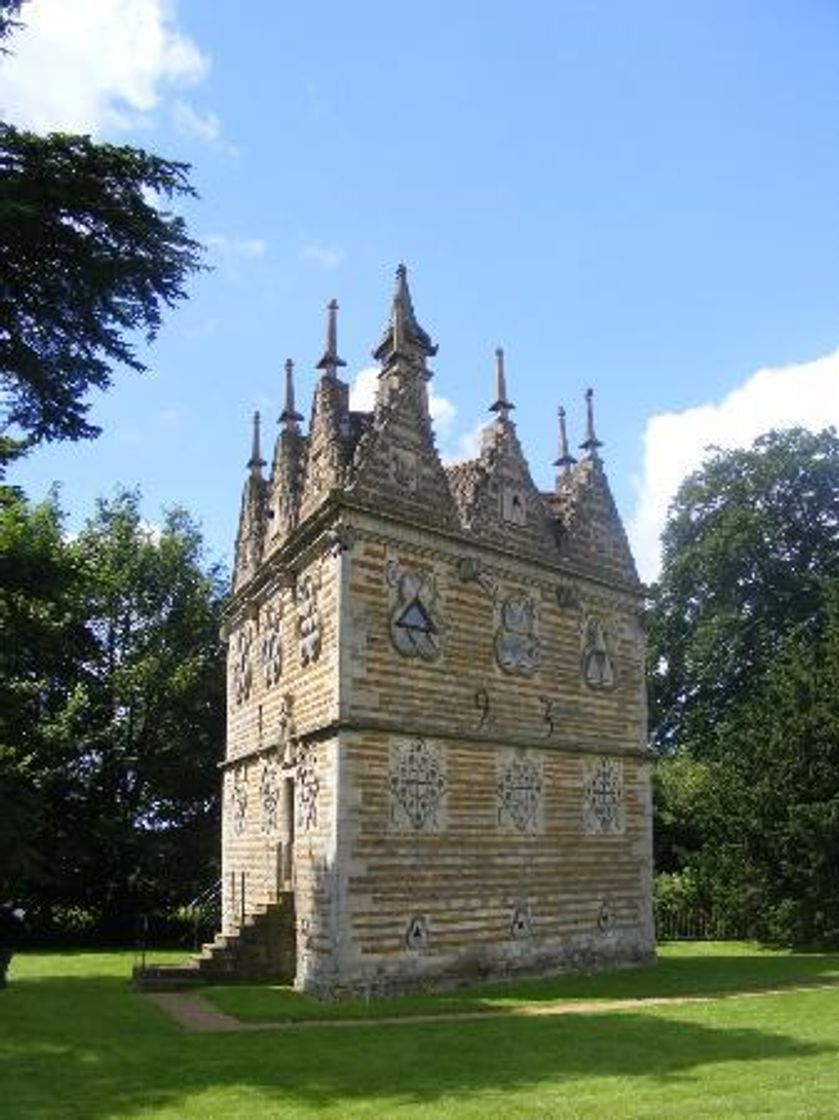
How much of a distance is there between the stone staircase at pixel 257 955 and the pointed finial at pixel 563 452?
11.7 metres

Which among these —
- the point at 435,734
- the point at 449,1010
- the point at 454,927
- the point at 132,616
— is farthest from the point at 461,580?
the point at 132,616

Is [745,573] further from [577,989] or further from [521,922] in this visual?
[577,989]

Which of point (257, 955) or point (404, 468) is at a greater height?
point (404, 468)

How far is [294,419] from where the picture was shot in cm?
2639

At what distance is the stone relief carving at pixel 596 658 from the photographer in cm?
2511

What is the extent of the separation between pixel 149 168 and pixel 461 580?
1023cm

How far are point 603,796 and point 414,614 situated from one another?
22.0 ft

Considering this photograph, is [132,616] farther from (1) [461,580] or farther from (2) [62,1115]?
(2) [62,1115]

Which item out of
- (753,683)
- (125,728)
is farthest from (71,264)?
(753,683)

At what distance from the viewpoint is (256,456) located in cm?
2950

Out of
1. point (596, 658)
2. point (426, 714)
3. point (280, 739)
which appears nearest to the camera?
point (426, 714)

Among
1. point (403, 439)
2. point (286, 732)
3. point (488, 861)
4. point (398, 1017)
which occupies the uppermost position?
point (403, 439)

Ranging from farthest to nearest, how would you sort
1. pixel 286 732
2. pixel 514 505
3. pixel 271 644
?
1. pixel 271 644
2. pixel 514 505
3. pixel 286 732

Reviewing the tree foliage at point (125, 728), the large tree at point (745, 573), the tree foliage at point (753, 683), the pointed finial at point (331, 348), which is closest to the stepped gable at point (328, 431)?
the pointed finial at point (331, 348)
